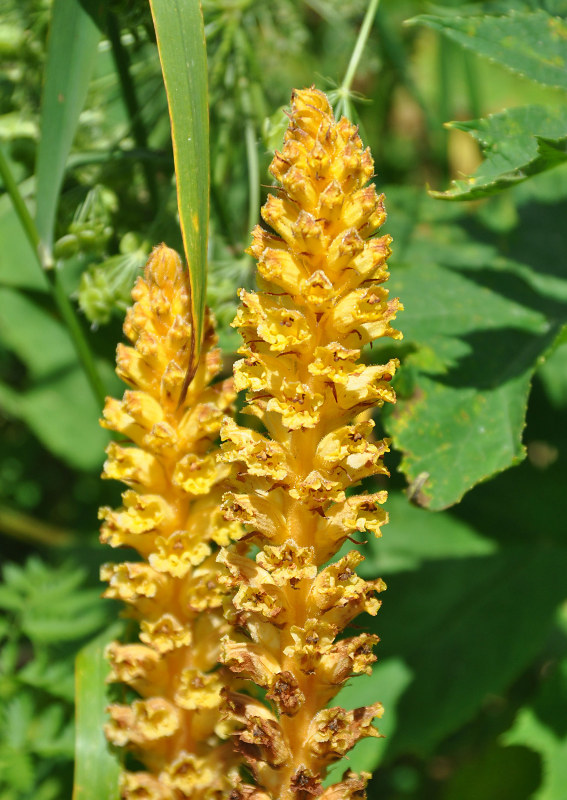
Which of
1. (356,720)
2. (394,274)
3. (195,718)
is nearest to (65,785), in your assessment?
(195,718)

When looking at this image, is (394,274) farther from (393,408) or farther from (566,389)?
(566,389)

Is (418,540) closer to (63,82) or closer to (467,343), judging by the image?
(467,343)

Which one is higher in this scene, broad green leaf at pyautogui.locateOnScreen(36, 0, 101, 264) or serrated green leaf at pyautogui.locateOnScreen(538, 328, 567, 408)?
broad green leaf at pyautogui.locateOnScreen(36, 0, 101, 264)

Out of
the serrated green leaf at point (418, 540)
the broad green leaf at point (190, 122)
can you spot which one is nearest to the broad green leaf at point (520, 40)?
the broad green leaf at point (190, 122)

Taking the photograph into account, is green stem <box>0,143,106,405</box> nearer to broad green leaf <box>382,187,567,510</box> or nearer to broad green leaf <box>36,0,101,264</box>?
broad green leaf <box>36,0,101,264</box>

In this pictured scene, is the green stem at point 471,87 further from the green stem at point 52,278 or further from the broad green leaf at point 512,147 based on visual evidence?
the green stem at point 52,278

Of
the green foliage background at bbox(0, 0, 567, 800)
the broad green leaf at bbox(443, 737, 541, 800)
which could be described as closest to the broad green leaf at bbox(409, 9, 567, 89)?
the green foliage background at bbox(0, 0, 567, 800)

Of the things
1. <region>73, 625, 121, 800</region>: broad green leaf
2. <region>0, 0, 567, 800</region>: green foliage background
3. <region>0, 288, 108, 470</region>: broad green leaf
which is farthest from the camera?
<region>0, 288, 108, 470</region>: broad green leaf

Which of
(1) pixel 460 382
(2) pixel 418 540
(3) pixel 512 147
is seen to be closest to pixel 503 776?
(2) pixel 418 540
